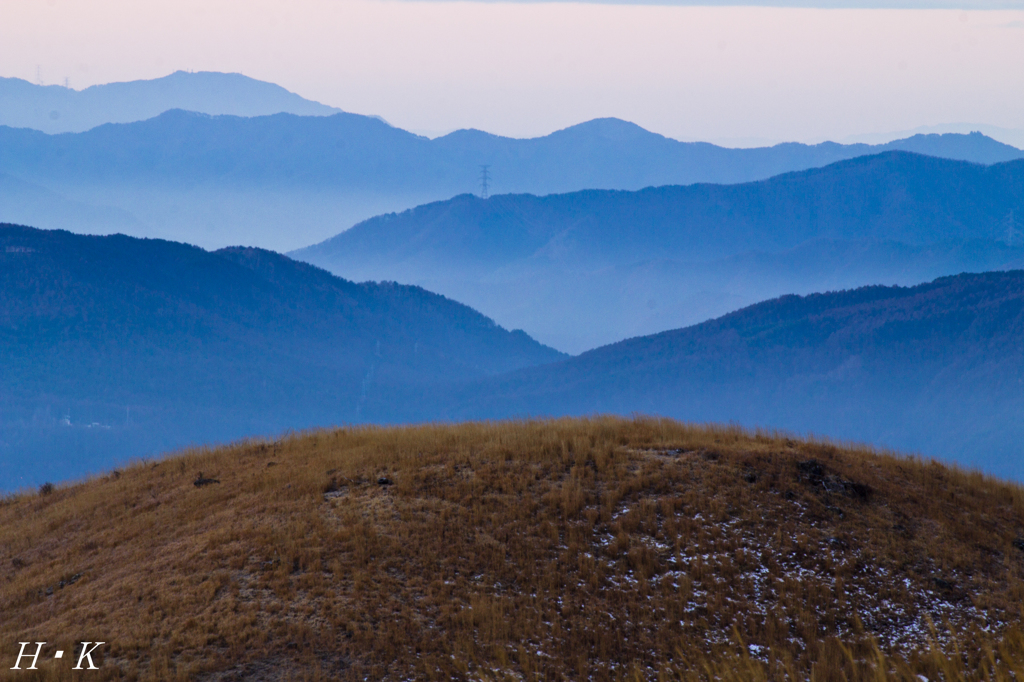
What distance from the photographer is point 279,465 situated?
16.8 m

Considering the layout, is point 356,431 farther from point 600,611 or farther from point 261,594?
point 600,611

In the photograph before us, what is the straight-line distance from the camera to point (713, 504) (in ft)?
46.4

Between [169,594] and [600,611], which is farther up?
[600,611]

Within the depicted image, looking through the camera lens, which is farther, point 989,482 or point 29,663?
point 989,482

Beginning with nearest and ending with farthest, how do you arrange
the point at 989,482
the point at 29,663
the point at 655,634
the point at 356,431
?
the point at 29,663 < the point at 655,634 < the point at 989,482 < the point at 356,431

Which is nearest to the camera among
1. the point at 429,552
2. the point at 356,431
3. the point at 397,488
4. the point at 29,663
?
the point at 29,663

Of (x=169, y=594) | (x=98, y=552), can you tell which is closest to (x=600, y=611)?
(x=169, y=594)

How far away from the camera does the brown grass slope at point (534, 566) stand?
35.3ft

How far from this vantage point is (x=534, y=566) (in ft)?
41.5

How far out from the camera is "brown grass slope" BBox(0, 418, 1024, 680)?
10.8 m

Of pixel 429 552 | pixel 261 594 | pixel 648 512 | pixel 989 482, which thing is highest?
pixel 989 482

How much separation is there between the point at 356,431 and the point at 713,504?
29.7 ft

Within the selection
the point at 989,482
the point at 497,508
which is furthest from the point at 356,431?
the point at 989,482

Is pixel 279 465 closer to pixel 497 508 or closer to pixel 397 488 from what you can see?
pixel 397 488
